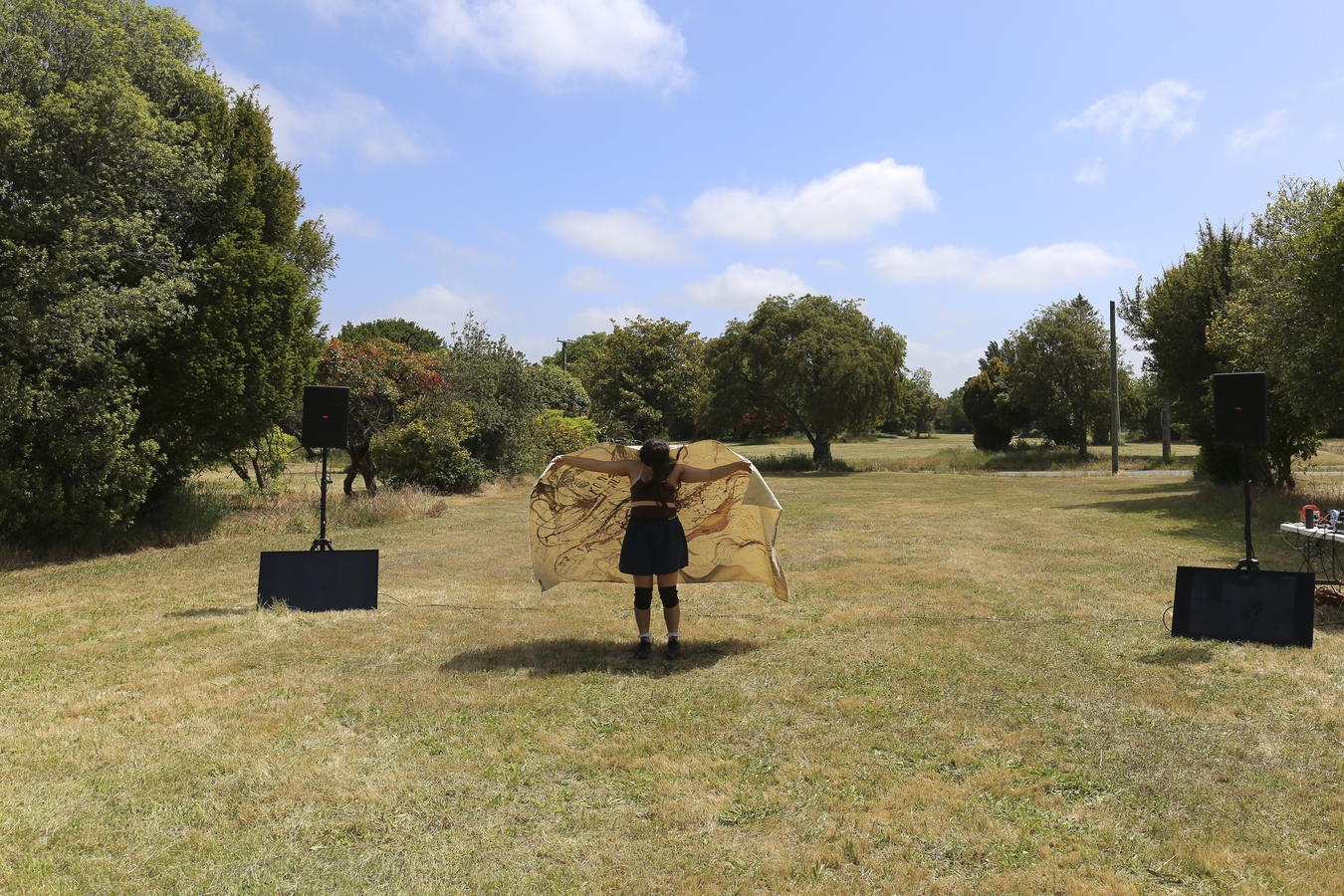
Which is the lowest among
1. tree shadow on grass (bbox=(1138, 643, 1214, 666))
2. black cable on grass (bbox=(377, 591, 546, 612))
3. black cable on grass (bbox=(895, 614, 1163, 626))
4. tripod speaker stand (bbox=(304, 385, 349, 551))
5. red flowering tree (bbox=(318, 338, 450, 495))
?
black cable on grass (bbox=(377, 591, 546, 612))

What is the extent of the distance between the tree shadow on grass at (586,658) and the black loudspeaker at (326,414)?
3422 mm

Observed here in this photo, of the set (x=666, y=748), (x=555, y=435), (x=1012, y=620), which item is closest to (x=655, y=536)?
Result: (x=666, y=748)

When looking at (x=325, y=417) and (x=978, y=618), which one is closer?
(x=978, y=618)

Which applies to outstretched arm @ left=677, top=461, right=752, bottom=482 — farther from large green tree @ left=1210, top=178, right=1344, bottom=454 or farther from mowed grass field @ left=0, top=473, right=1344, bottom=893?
large green tree @ left=1210, top=178, right=1344, bottom=454

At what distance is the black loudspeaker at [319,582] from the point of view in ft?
29.1

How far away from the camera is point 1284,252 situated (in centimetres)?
1705

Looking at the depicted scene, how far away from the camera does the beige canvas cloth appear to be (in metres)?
7.90

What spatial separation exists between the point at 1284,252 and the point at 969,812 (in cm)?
1781

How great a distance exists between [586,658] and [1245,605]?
5699mm

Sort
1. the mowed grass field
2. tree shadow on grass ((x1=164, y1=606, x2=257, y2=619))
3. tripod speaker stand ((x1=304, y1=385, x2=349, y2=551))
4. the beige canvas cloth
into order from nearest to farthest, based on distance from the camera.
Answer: the mowed grass field, the beige canvas cloth, tree shadow on grass ((x1=164, y1=606, x2=257, y2=619)), tripod speaker stand ((x1=304, y1=385, x2=349, y2=551))

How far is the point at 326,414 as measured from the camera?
942 cm

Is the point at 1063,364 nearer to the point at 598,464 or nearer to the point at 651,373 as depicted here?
the point at 651,373

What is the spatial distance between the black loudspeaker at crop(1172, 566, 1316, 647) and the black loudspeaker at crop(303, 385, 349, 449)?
27.8 feet

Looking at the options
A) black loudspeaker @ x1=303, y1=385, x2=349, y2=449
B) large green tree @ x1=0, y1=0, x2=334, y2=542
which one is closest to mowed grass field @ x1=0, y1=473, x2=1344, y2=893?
black loudspeaker @ x1=303, y1=385, x2=349, y2=449
